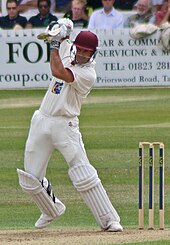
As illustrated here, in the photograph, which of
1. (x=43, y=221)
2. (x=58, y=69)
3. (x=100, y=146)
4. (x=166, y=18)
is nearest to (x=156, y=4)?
(x=166, y=18)

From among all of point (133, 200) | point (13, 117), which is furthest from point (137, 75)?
point (133, 200)

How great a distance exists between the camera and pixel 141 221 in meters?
9.76

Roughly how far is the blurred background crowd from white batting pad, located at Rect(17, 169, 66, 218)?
1596 cm

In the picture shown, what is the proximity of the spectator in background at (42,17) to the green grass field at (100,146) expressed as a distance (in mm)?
1882

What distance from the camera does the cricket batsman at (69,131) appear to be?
370 inches

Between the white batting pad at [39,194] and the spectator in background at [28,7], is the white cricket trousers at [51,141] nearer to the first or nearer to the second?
the white batting pad at [39,194]

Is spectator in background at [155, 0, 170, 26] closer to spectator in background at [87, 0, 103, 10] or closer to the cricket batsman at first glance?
spectator in background at [87, 0, 103, 10]

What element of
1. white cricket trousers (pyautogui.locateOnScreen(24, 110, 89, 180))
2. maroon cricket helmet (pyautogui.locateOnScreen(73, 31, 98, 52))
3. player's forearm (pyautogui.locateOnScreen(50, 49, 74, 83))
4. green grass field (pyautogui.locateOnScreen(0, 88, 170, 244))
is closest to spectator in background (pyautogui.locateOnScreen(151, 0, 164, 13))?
green grass field (pyautogui.locateOnScreen(0, 88, 170, 244))

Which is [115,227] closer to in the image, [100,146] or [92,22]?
[100,146]

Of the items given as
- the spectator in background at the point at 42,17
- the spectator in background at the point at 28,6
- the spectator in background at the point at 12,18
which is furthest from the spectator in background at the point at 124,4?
the spectator in background at the point at 12,18

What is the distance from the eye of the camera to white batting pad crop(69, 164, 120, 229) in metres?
9.38

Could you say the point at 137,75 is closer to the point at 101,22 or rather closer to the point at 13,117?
the point at 101,22

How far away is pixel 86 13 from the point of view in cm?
2614

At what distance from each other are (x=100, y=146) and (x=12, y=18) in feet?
31.6
